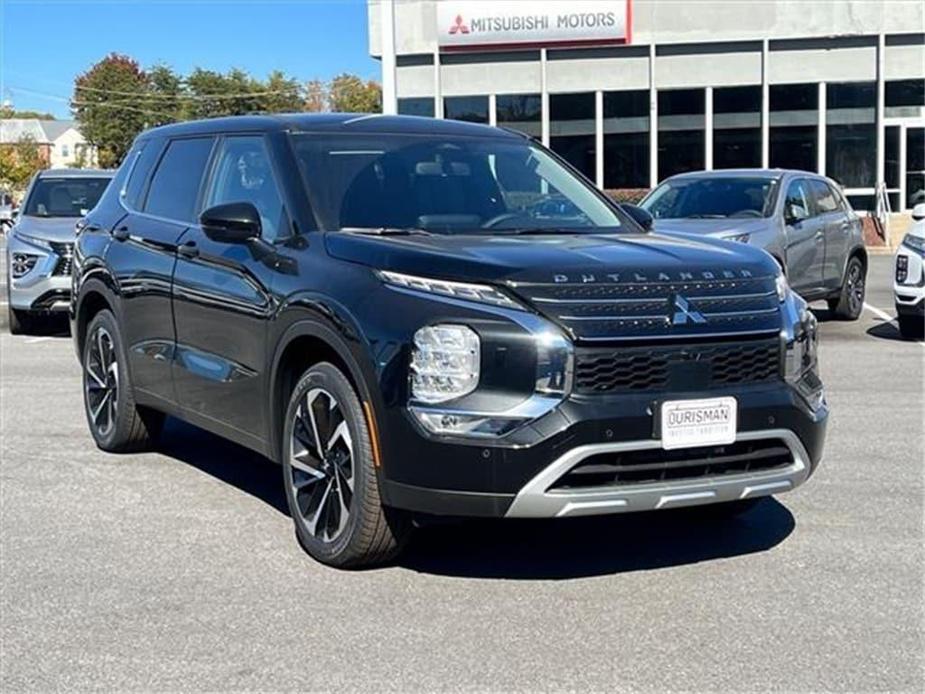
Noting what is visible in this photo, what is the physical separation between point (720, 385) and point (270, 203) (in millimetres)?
2267

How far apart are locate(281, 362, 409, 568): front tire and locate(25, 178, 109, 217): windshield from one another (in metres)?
9.50

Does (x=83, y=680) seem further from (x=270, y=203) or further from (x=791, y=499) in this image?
(x=791, y=499)

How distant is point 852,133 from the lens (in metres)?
28.6

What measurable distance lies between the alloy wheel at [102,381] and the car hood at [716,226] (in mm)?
6121

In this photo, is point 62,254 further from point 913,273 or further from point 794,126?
point 794,126

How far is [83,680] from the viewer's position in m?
4.03

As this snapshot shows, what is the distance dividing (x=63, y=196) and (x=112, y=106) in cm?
6947

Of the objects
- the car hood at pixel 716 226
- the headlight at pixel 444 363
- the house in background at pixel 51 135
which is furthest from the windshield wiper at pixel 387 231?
the house in background at pixel 51 135

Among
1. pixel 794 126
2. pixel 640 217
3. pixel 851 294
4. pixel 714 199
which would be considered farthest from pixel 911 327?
pixel 794 126

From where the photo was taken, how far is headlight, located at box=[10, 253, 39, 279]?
42.4ft

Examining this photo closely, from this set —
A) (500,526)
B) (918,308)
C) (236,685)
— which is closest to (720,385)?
(500,526)

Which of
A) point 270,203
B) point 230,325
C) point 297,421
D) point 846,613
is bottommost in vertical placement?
point 846,613

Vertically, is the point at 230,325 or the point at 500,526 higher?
the point at 230,325

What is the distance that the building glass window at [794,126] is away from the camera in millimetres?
28562
